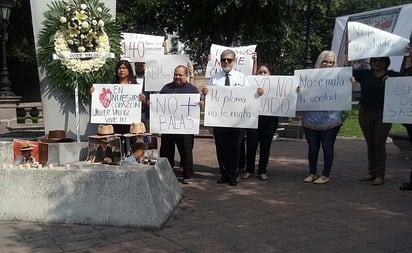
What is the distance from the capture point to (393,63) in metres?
10.6

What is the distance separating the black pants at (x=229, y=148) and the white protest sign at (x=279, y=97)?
20.2 inches

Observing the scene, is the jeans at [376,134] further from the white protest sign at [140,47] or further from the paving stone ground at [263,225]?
the white protest sign at [140,47]

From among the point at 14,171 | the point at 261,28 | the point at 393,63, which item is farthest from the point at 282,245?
the point at 261,28

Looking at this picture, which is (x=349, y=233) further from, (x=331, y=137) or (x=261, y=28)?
(x=261, y=28)

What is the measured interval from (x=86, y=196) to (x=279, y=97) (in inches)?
129

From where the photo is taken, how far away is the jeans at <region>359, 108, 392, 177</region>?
6711 millimetres

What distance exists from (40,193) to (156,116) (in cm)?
208

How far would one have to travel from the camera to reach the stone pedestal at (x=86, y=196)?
16.3ft

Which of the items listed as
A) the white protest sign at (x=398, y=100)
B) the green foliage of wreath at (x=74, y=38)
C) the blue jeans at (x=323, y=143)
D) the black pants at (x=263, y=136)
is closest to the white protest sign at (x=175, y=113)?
the green foliage of wreath at (x=74, y=38)

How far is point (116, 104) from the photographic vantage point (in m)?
6.45

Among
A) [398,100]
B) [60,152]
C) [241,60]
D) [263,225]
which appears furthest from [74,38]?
[398,100]

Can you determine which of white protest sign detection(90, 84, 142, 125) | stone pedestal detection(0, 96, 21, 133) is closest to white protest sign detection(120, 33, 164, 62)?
white protest sign detection(90, 84, 142, 125)

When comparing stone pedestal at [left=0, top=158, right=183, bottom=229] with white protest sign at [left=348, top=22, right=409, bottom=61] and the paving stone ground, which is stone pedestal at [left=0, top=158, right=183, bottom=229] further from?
white protest sign at [left=348, top=22, right=409, bottom=61]

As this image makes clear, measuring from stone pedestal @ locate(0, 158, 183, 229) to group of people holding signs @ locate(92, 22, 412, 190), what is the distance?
4.66ft
